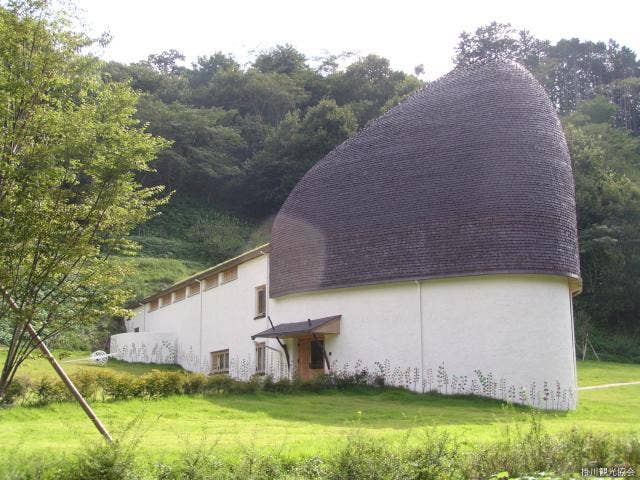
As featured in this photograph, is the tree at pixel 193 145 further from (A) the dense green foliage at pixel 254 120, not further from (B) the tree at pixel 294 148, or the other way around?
(B) the tree at pixel 294 148

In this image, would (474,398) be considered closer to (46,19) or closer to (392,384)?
(392,384)

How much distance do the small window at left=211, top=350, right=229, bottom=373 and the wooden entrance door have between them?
5.12m

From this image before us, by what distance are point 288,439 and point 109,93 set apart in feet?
18.6

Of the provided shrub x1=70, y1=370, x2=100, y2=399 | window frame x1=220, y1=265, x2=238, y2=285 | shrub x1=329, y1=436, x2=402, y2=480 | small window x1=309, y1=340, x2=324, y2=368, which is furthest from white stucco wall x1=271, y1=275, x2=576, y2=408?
shrub x1=329, y1=436, x2=402, y2=480

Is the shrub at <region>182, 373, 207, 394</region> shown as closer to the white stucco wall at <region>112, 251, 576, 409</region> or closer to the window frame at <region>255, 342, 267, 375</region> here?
the white stucco wall at <region>112, 251, 576, 409</region>

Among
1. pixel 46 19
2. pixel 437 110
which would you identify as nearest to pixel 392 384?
pixel 437 110

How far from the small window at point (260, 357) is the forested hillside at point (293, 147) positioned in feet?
47.9

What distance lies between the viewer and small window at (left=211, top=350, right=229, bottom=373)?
2820cm

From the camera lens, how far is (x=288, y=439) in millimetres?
10797

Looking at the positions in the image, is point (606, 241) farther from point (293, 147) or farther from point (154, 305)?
point (154, 305)

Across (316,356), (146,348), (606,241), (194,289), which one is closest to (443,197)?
(316,356)

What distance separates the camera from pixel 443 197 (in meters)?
21.2

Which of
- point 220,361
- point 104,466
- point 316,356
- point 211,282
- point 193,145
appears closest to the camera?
point 104,466

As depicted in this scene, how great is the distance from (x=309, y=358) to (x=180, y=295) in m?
→ 11.2
